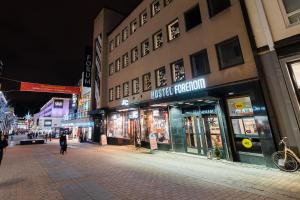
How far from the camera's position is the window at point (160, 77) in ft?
57.6

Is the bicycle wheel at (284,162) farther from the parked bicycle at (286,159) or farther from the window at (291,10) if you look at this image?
the window at (291,10)

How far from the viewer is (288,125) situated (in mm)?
8812

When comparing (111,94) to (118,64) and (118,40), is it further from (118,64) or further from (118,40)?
(118,40)

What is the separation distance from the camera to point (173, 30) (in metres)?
17.1

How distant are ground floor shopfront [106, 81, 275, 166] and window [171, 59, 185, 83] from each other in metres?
2.37

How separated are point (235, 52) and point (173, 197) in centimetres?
973

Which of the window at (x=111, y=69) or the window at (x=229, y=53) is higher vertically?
the window at (x=111, y=69)

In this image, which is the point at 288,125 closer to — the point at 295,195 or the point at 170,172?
the point at 295,195

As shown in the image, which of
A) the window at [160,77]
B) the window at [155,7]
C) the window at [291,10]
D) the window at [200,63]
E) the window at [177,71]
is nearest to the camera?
the window at [291,10]

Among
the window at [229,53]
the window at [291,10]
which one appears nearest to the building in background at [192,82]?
the window at [229,53]

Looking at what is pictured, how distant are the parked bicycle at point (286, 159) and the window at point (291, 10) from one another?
601 centimetres

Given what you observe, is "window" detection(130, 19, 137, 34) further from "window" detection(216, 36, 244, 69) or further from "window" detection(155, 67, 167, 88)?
"window" detection(216, 36, 244, 69)

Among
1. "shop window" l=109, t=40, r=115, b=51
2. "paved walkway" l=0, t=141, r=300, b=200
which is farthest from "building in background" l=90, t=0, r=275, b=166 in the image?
"shop window" l=109, t=40, r=115, b=51

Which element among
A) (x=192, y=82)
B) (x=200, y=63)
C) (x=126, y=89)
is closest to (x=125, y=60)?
(x=126, y=89)
